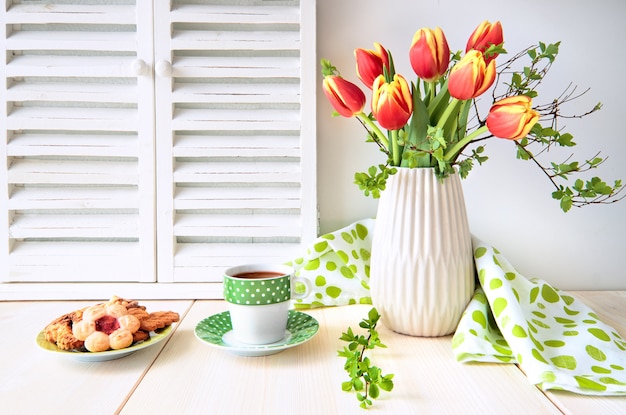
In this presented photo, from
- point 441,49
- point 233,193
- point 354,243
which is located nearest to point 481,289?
point 354,243

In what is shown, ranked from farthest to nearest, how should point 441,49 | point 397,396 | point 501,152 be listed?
point 501,152 < point 441,49 < point 397,396

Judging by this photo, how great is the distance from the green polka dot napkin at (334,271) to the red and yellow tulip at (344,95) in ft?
0.88

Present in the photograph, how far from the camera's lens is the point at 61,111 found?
113 centimetres

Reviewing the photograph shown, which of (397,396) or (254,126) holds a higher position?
(254,126)

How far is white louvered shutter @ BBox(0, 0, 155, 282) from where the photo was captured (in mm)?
1106

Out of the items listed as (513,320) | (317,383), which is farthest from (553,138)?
(317,383)

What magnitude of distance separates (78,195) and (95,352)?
430 mm

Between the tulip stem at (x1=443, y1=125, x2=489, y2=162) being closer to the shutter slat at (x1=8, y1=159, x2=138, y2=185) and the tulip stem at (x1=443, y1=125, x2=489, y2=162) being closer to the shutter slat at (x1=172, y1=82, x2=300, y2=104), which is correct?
the shutter slat at (x1=172, y1=82, x2=300, y2=104)

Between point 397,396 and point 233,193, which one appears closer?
point 397,396

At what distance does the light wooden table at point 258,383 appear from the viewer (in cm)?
69

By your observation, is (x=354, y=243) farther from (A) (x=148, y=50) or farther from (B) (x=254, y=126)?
(A) (x=148, y=50)

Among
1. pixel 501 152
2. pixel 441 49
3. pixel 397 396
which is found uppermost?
pixel 441 49

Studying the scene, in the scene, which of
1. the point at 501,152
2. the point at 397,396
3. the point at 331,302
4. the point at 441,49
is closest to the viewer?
the point at 397,396

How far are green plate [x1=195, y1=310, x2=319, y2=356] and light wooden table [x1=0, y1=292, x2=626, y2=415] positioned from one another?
0.06ft
